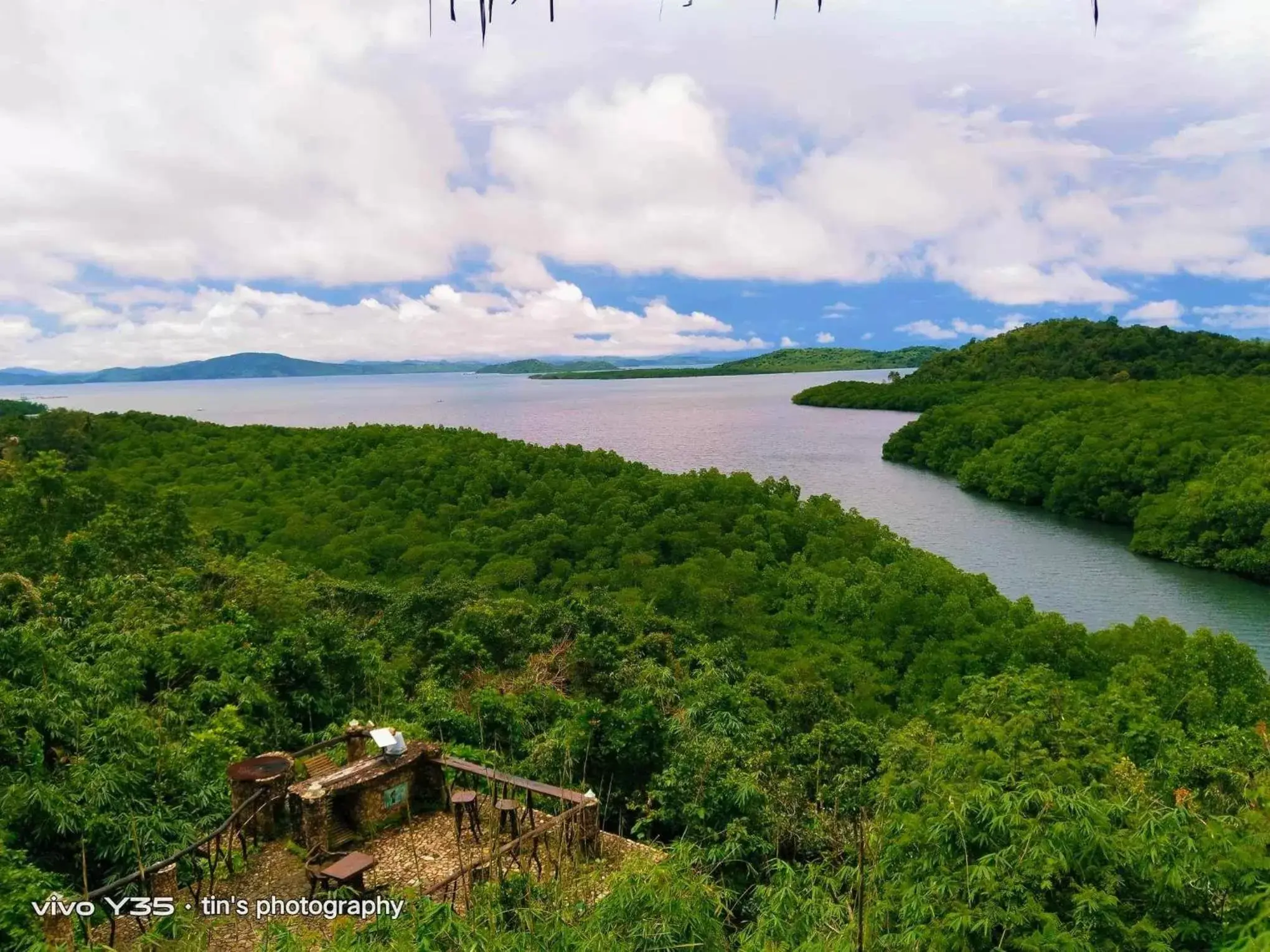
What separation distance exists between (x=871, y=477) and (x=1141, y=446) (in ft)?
55.8

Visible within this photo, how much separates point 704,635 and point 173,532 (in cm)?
1507

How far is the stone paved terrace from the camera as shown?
7340mm

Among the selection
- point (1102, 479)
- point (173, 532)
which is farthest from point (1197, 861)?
point (1102, 479)

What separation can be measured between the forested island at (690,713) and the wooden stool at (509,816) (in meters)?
0.82

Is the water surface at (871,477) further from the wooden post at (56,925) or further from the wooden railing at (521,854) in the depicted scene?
the wooden post at (56,925)

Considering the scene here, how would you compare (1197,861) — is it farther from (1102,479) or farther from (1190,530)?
(1102,479)

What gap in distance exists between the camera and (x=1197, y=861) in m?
5.63

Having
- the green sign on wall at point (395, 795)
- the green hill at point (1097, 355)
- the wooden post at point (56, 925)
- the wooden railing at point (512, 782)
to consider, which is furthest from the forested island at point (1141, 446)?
the wooden post at point (56, 925)

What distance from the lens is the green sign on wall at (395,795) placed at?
9.45 m

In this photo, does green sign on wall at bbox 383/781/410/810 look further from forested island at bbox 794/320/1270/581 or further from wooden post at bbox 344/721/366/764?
forested island at bbox 794/320/1270/581

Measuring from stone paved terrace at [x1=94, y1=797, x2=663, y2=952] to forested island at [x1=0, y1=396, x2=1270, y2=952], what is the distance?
1.88 feet

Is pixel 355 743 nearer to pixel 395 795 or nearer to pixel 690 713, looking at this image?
pixel 395 795

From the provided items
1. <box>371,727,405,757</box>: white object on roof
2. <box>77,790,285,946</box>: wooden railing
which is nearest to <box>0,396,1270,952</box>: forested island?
<box>77,790,285,946</box>: wooden railing

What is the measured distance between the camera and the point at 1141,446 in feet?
152
